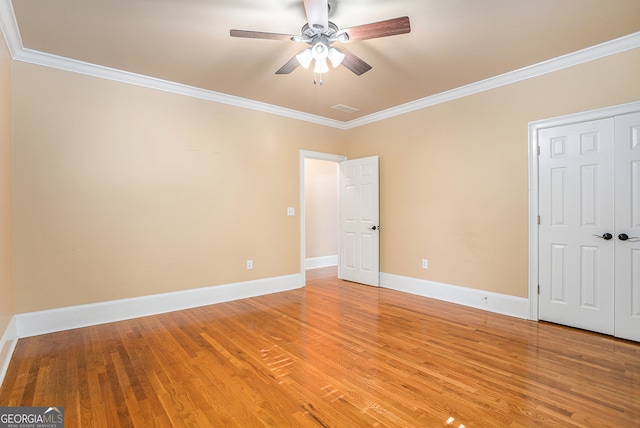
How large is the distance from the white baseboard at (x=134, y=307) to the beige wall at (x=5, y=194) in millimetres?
266

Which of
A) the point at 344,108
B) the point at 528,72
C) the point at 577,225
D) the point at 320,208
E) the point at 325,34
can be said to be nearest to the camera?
the point at 325,34

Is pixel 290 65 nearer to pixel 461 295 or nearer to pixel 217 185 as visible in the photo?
pixel 217 185

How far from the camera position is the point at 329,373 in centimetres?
238

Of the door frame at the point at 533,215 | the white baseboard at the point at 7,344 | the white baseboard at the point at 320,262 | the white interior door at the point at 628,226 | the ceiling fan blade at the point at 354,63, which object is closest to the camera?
the white baseboard at the point at 7,344

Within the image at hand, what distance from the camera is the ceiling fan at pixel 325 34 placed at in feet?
7.19

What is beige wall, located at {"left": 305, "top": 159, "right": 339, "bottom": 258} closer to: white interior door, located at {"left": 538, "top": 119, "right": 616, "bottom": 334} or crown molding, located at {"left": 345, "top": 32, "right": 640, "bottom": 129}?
crown molding, located at {"left": 345, "top": 32, "right": 640, "bottom": 129}

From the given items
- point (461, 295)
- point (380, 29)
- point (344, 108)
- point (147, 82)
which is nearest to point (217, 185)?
point (147, 82)

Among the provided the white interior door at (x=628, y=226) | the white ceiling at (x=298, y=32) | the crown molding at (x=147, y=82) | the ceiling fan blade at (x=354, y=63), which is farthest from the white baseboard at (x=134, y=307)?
the white interior door at (x=628, y=226)

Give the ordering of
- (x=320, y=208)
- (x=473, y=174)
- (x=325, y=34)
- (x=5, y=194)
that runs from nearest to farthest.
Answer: (x=325, y=34), (x=5, y=194), (x=473, y=174), (x=320, y=208)

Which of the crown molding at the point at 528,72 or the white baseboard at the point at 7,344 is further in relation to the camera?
the crown molding at the point at 528,72

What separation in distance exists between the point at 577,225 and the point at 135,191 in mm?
4972

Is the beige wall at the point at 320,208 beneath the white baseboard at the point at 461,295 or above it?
above

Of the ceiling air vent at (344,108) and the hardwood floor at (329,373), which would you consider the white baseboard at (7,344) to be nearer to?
the hardwood floor at (329,373)

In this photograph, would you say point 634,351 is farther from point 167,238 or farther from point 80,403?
point 167,238
